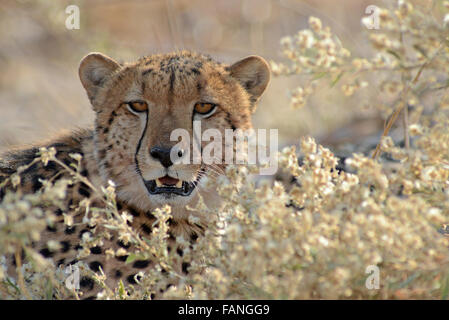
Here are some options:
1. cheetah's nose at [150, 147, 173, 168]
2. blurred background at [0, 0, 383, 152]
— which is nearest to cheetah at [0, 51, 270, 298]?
cheetah's nose at [150, 147, 173, 168]

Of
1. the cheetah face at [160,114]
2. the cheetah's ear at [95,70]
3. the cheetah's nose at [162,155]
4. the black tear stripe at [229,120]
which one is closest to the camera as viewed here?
the cheetah's nose at [162,155]

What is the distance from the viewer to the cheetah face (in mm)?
3105

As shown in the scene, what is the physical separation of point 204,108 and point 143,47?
4110 millimetres

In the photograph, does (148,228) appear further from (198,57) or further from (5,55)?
(5,55)

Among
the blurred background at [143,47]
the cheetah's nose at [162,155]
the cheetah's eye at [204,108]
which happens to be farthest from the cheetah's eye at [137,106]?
the blurred background at [143,47]

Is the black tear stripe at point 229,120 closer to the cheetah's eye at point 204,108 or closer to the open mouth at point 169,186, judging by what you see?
the cheetah's eye at point 204,108

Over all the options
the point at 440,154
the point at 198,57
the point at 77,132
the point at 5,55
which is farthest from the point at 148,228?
the point at 5,55

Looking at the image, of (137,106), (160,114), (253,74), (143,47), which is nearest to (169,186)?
(160,114)

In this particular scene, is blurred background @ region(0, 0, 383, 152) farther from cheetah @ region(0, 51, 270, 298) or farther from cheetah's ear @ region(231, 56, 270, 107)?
cheetah @ region(0, 51, 270, 298)

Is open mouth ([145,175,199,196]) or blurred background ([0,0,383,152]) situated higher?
blurred background ([0,0,383,152])

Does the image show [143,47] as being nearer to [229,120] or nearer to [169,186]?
[229,120]

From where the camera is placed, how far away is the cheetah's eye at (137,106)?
3338mm

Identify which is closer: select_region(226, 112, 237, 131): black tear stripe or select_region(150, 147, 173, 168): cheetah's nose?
select_region(150, 147, 173, 168): cheetah's nose

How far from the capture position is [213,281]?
2.30 metres
